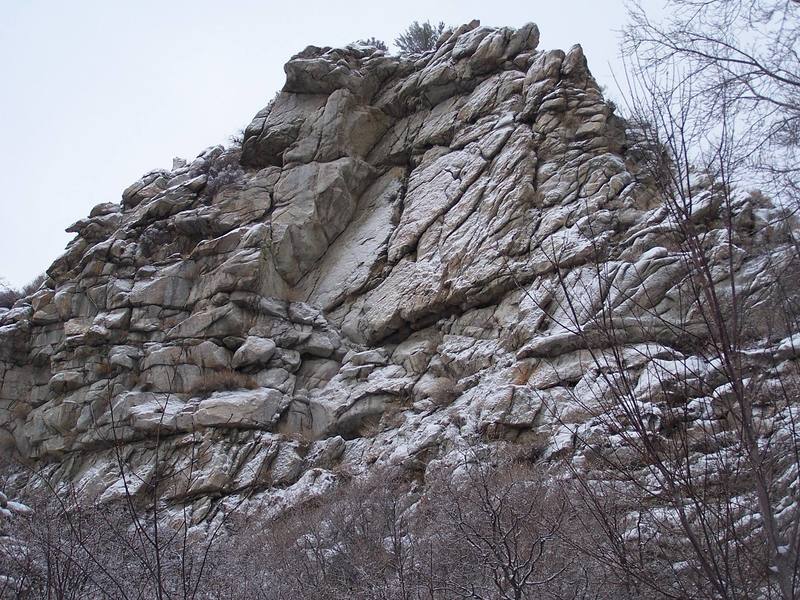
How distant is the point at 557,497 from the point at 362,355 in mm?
10614

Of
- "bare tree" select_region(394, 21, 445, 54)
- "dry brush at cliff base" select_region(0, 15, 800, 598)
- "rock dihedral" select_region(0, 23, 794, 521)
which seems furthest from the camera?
"bare tree" select_region(394, 21, 445, 54)

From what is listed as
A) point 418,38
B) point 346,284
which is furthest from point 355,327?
point 418,38

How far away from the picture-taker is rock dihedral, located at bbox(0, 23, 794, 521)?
50.7 feet

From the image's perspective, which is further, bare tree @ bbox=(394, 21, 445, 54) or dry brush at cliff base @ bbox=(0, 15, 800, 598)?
bare tree @ bbox=(394, 21, 445, 54)

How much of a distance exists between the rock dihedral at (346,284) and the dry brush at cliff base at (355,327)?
85mm

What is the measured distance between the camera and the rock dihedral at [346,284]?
15453 mm

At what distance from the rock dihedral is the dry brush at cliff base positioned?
0.28 ft

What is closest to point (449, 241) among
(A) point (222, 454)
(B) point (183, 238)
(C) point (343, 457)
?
(C) point (343, 457)

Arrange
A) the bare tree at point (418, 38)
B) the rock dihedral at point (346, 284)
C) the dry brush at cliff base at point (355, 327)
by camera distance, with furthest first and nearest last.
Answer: the bare tree at point (418, 38), the rock dihedral at point (346, 284), the dry brush at cliff base at point (355, 327)

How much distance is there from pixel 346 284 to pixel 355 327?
1.87 meters

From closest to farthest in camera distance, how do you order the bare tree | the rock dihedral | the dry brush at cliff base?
the dry brush at cliff base → the rock dihedral → the bare tree

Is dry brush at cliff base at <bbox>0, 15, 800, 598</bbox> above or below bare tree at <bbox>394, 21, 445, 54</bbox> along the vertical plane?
below

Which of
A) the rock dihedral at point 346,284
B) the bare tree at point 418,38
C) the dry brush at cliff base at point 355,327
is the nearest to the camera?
the dry brush at cliff base at point 355,327

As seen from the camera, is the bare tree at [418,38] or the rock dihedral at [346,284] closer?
the rock dihedral at [346,284]
